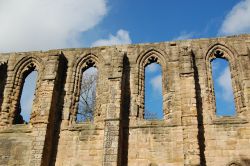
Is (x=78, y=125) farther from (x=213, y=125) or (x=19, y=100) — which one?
(x=213, y=125)

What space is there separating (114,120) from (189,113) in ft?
8.56

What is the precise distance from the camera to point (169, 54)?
13.6 metres

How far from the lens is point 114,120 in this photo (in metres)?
12.0

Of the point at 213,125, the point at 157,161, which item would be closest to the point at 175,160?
the point at 157,161

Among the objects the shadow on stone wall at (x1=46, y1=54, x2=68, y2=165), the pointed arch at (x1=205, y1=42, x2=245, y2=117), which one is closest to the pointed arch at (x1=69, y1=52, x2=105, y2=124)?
the shadow on stone wall at (x1=46, y1=54, x2=68, y2=165)

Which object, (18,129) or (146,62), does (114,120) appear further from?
(18,129)

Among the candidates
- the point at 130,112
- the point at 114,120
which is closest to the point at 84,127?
the point at 114,120

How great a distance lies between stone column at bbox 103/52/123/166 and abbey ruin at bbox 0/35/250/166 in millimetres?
34

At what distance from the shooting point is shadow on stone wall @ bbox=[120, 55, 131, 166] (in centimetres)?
1195

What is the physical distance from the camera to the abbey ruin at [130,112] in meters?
11.6

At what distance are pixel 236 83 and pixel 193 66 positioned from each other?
1.66 meters

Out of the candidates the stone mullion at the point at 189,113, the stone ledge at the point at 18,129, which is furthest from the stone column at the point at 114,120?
the stone ledge at the point at 18,129

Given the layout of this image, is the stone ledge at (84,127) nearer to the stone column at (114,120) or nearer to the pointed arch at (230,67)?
the stone column at (114,120)

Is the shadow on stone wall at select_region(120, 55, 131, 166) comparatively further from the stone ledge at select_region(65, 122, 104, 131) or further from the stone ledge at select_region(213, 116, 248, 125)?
the stone ledge at select_region(213, 116, 248, 125)
